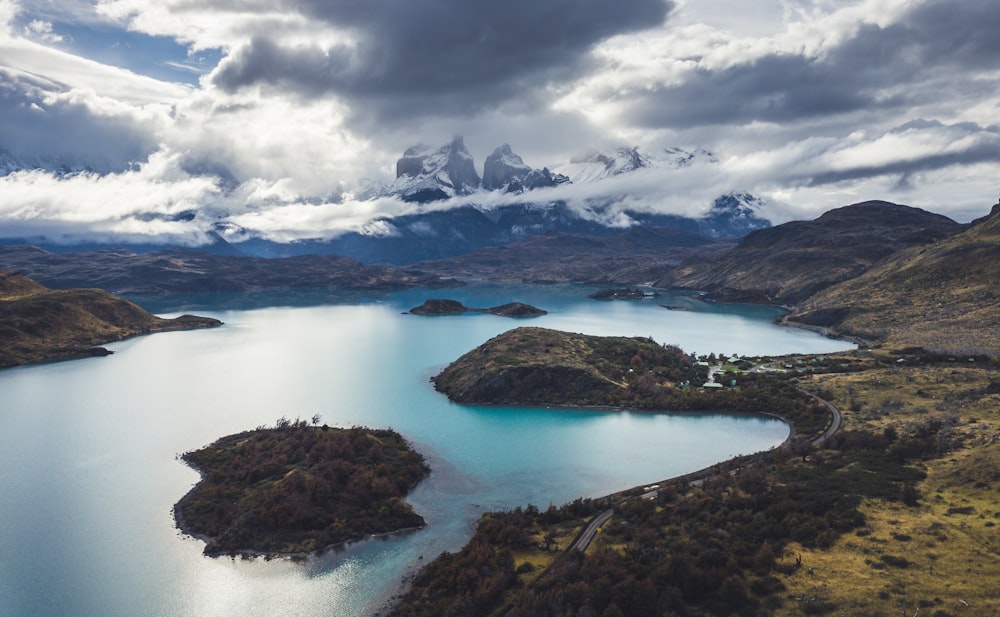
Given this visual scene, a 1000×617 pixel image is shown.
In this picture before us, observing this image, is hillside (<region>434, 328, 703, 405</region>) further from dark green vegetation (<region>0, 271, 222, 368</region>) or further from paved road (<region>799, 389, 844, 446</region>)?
dark green vegetation (<region>0, 271, 222, 368</region>)

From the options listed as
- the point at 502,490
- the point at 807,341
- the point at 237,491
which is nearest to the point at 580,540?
the point at 502,490

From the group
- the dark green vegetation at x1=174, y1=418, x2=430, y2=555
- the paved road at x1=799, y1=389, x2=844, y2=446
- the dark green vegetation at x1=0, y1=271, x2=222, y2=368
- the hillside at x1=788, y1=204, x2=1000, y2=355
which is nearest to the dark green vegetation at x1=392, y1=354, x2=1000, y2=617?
the paved road at x1=799, y1=389, x2=844, y2=446

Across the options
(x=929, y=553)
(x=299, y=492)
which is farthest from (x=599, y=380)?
(x=929, y=553)

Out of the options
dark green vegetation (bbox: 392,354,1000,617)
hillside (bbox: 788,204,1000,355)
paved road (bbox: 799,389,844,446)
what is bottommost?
dark green vegetation (bbox: 392,354,1000,617)

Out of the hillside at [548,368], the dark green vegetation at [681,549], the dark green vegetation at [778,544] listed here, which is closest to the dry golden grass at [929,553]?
the dark green vegetation at [778,544]

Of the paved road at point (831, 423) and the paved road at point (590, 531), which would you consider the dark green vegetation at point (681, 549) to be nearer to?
the paved road at point (590, 531)

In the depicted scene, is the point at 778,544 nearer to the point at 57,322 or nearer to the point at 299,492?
the point at 299,492
